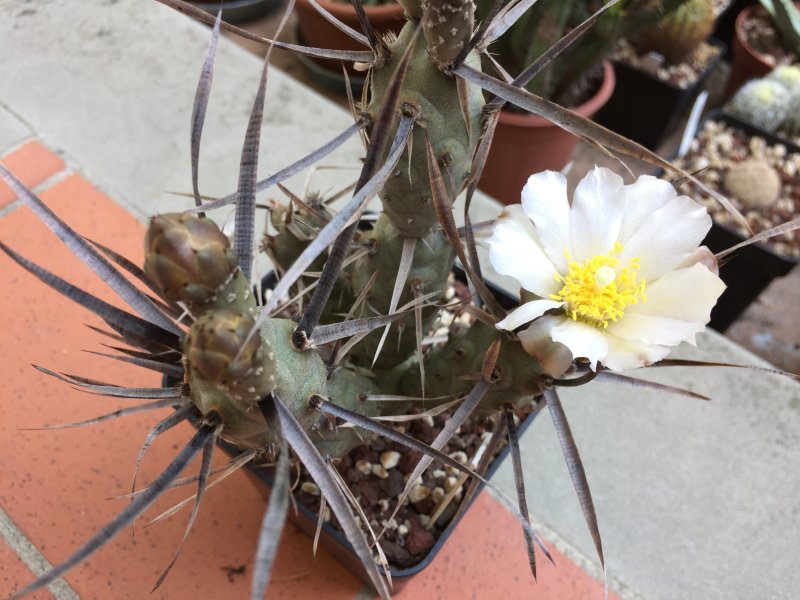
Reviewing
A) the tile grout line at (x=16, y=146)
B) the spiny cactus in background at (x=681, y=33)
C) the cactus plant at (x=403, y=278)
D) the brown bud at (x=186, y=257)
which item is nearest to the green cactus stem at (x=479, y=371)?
the cactus plant at (x=403, y=278)

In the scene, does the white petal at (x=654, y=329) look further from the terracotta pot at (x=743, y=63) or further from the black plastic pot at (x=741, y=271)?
the terracotta pot at (x=743, y=63)

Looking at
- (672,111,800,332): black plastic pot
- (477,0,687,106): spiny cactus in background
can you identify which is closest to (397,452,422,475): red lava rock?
(477,0,687,106): spiny cactus in background

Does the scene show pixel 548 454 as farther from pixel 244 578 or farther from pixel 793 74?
pixel 793 74

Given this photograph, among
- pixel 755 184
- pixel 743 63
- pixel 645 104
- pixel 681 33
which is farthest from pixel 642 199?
pixel 743 63

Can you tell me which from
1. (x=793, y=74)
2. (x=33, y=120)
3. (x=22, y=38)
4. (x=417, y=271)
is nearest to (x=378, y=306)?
(x=417, y=271)

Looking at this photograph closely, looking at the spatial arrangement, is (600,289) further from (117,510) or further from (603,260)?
(117,510)

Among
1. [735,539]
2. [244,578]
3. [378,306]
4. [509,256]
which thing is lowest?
[244,578]
